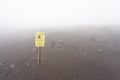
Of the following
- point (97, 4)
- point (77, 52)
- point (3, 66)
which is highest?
point (97, 4)

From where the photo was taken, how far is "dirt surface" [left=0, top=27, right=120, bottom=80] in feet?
34.0

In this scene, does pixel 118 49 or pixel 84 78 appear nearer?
pixel 84 78

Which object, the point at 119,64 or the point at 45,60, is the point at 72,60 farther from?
the point at 119,64

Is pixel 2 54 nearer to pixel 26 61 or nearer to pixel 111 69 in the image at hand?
pixel 26 61

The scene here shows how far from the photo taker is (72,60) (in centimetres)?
1168

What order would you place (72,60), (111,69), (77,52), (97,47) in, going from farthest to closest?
(97,47), (77,52), (72,60), (111,69)

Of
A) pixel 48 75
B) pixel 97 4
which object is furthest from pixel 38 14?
pixel 48 75

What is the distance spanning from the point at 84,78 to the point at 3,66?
16.3 ft

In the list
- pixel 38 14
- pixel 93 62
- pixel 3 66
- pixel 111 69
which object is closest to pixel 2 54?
pixel 3 66

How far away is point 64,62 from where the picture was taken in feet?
37.7

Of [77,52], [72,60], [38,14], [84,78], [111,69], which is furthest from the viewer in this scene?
[38,14]

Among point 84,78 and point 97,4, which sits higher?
point 97,4

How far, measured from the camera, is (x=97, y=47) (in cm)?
1373

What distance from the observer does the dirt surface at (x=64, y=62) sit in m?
10.4
